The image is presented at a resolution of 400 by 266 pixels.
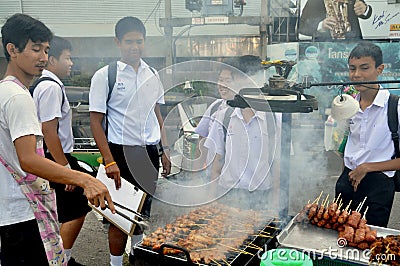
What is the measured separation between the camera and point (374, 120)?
2.95 metres

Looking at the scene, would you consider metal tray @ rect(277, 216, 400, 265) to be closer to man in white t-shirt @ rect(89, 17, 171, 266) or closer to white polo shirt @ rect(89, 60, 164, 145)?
man in white t-shirt @ rect(89, 17, 171, 266)

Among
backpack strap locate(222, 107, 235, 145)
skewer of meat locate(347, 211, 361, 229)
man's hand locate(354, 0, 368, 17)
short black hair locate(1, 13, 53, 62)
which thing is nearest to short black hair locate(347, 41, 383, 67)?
backpack strap locate(222, 107, 235, 145)

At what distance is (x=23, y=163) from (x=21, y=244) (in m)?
0.55

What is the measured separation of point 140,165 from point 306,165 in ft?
5.64

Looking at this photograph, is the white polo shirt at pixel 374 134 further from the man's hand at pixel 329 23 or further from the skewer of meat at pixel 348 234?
the man's hand at pixel 329 23

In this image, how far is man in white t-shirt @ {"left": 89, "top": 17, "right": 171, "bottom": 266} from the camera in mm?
3357

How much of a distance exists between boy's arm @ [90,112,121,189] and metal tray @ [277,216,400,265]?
1.56 metres

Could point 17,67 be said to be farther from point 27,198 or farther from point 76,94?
point 76,94

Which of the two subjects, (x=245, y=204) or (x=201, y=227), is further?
(x=245, y=204)

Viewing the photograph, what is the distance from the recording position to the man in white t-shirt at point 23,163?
2.03 metres

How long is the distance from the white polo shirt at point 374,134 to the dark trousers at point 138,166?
1747mm

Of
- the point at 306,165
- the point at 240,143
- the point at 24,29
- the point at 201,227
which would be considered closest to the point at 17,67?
the point at 24,29

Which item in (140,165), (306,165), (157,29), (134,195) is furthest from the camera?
(157,29)

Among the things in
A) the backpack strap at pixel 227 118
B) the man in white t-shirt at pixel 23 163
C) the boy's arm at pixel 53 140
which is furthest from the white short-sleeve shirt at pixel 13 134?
the backpack strap at pixel 227 118
